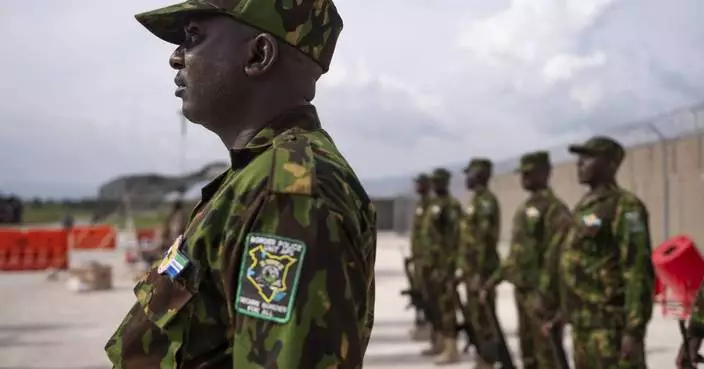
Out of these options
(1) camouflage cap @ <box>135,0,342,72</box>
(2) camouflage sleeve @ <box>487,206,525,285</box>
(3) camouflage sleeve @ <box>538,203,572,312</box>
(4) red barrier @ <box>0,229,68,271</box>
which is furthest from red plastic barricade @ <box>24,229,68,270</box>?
(1) camouflage cap @ <box>135,0,342,72</box>

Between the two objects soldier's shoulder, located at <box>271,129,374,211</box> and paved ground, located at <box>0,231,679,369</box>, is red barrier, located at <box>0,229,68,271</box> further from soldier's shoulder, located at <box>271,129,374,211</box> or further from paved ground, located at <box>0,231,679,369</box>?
soldier's shoulder, located at <box>271,129,374,211</box>

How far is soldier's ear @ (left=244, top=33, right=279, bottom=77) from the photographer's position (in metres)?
1.58

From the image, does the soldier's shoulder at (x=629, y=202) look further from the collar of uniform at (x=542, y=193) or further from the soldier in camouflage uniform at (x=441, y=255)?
the soldier in camouflage uniform at (x=441, y=255)

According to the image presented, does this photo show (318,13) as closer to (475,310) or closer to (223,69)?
(223,69)

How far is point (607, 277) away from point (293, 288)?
3.91 meters

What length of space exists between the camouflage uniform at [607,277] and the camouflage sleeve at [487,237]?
102 inches

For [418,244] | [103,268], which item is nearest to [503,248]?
[103,268]

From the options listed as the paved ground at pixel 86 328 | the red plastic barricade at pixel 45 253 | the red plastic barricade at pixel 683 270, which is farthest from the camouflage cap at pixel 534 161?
the red plastic barricade at pixel 45 253

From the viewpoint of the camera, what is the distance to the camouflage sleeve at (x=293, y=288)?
1306 mm

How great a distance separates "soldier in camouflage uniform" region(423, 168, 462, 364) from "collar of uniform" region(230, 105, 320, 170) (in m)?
7.11

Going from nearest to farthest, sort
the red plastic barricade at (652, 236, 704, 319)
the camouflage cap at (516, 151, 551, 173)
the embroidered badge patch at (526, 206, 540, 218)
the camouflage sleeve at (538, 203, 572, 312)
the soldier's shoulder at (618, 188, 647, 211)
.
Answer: the soldier's shoulder at (618, 188, 647, 211) < the camouflage sleeve at (538, 203, 572, 312) < the embroidered badge patch at (526, 206, 540, 218) < the camouflage cap at (516, 151, 551, 173) < the red plastic barricade at (652, 236, 704, 319)

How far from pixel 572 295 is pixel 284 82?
12.6 ft

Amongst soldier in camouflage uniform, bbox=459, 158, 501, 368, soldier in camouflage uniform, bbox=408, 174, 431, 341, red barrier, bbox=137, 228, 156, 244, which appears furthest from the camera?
red barrier, bbox=137, 228, 156, 244

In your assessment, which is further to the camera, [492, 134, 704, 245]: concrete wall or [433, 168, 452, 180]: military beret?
[492, 134, 704, 245]: concrete wall
